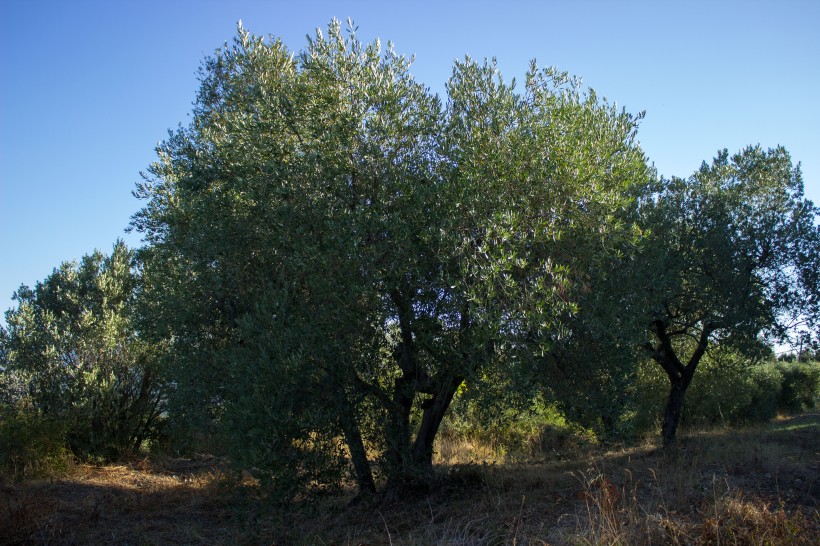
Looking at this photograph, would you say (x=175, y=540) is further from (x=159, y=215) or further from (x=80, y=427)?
(x=80, y=427)

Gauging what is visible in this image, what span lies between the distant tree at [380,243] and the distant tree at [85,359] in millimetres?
10210

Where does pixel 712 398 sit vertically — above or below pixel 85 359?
below

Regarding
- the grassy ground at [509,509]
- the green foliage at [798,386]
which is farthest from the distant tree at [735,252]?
the green foliage at [798,386]

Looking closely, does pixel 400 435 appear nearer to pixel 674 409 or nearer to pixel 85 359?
pixel 674 409

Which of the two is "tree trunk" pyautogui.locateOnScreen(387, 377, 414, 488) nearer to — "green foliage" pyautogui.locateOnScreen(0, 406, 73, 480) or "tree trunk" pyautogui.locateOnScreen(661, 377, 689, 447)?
"tree trunk" pyautogui.locateOnScreen(661, 377, 689, 447)

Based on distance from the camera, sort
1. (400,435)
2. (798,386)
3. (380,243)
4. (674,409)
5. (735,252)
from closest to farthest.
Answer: (380,243)
(400,435)
(735,252)
(674,409)
(798,386)

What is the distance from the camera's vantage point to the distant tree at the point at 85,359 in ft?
60.0

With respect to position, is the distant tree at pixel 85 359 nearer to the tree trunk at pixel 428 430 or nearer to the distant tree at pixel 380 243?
the distant tree at pixel 380 243

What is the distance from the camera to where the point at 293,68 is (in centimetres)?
1129

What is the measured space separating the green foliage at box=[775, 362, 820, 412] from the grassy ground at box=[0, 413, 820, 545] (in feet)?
67.9

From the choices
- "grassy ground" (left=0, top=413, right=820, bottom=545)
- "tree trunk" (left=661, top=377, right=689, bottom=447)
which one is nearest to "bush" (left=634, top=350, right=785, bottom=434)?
"tree trunk" (left=661, top=377, right=689, bottom=447)

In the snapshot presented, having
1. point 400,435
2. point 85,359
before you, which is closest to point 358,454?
point 400,435

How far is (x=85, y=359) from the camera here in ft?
61.9

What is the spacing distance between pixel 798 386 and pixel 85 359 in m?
36.9
